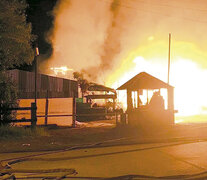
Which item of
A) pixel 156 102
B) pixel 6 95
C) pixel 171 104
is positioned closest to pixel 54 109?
pixel 6 95

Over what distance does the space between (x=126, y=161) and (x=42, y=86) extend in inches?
428

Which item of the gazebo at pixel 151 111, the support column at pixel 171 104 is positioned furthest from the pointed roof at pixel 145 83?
the support column at pixel 171 104

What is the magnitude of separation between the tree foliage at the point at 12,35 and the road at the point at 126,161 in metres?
4.75

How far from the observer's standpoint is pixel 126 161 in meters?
6.89

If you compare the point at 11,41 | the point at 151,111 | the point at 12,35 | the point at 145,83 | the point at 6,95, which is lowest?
Result: the point at 151,111

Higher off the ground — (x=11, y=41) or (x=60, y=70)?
(x=60, y=70)

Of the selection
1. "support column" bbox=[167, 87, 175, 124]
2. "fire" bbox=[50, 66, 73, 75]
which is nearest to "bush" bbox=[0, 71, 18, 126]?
"support column" bbox=[167, 87, 175, 124]

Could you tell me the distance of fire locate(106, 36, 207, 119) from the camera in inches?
1158

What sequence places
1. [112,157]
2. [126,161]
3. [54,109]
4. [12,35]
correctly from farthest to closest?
[54,109]
[12,35]
[112,157]
[126,161]

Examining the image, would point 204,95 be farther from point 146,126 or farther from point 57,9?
point 57,9

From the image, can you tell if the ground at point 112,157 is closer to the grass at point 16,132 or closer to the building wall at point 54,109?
the grass at point 16,132

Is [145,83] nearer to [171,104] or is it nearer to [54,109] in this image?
[171,104]

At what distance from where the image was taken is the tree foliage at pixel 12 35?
11.1m

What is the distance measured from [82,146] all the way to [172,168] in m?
3.81
